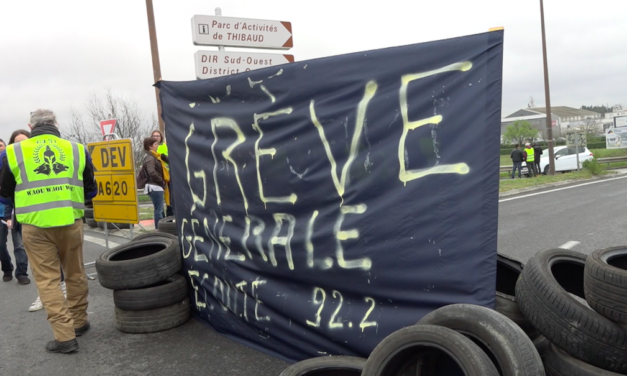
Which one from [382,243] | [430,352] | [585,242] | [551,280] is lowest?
[585,242]

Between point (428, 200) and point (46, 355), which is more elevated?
point (428, 200)

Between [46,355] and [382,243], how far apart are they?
3.10 meters

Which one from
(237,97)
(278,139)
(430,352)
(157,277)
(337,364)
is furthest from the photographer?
(157,277)

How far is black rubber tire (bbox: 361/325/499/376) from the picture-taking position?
2.35 m

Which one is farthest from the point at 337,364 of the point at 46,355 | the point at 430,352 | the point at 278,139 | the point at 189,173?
the point at 46,355

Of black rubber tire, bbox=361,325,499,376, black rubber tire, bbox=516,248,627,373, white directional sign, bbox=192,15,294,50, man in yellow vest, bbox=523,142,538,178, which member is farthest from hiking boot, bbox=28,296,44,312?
man in yellow vest, bbox=523,142,538,178

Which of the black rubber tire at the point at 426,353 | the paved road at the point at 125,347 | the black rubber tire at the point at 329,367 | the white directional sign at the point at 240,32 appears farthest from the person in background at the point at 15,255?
the black rubber tire at the point at 426,353

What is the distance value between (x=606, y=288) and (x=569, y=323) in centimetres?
27

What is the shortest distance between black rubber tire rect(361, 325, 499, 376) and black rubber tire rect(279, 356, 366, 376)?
48 centimetres

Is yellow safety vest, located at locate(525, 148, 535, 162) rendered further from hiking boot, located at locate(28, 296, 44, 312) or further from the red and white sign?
hiking boot, located at locate(28, 296, 44, 312)

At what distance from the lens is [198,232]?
4824mm

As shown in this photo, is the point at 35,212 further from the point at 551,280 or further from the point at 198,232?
the point at 551,280

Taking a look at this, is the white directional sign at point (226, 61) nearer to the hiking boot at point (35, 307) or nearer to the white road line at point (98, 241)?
the hiking boot at point (35, 307)

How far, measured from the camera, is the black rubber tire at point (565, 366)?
9.17 feet
